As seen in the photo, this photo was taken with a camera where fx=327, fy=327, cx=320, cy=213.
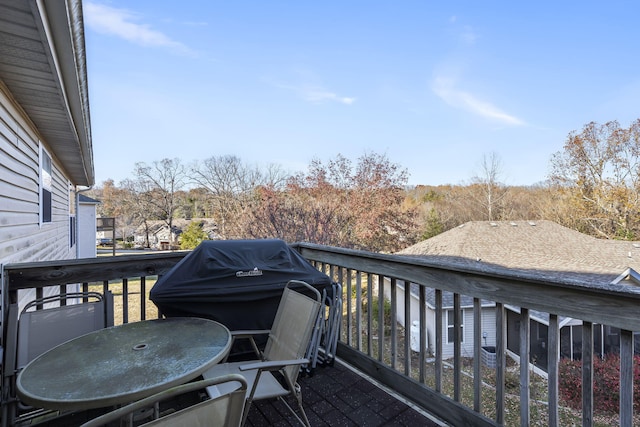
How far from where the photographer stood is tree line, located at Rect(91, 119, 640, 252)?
13570mm

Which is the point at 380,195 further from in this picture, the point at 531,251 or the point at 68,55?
the point at 68,55

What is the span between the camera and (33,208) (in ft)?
13.5

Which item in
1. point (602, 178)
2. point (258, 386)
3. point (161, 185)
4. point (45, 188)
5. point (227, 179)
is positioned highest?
point (161, 185)

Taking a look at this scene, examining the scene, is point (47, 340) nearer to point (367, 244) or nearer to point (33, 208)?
point (33, 208)

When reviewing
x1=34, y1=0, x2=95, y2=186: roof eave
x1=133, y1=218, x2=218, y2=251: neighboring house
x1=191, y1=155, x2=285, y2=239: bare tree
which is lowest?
x1=133, y1=218, x2=218, y2=251: neighboring house

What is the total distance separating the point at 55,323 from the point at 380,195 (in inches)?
573

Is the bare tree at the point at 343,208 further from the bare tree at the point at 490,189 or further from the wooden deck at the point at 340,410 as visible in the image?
the wooden deck at the point at 340,410

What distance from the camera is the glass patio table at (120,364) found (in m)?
1.41

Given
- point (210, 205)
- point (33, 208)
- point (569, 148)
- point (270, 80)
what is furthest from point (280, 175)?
point (569, 148)

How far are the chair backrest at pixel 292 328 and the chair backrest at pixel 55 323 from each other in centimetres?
130

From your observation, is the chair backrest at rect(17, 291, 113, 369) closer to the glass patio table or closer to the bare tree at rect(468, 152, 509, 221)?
the glass patio table

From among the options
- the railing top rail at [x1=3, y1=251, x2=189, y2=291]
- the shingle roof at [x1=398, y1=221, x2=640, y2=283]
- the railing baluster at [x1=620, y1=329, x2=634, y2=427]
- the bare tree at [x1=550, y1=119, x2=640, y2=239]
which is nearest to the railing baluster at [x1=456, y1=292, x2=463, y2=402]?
the railing baluster at [x1=620, y1=329, x2=634, y2=427]

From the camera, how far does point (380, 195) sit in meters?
15.9

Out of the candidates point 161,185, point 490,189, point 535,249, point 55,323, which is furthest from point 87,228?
point 490,189
